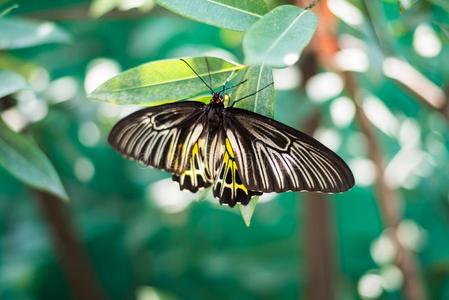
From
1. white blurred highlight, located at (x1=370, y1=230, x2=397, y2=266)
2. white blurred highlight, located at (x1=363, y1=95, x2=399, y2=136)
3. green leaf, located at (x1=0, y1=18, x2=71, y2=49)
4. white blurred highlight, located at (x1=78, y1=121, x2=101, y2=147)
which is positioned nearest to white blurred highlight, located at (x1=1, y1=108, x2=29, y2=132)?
white blurred highlight, located at (x1=78, y1=121, x2=101, y2=147)

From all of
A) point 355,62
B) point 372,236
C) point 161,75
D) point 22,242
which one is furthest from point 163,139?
point 22,242

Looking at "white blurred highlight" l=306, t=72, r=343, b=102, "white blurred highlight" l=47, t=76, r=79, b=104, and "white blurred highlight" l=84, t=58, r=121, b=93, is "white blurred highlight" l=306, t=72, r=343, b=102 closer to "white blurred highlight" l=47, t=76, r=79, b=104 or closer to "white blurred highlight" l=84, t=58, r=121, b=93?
"white blurred highlight" l=84, t=58, r=121, b=93

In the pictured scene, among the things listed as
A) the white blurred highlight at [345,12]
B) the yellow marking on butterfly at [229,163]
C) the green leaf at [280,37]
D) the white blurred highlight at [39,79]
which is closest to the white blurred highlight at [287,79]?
the white blurred highlight at [345,12]

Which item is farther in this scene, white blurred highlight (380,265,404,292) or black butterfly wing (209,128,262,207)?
white blurred highlight (380,265,404,292)

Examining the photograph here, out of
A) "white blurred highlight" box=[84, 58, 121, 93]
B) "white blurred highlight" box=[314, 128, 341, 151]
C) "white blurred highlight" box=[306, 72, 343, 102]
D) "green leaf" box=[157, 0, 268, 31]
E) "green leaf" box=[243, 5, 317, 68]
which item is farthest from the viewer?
"white blurred highlight" box=[84, 58, 121, 93]

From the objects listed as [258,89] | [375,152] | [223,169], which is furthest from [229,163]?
[375,152]

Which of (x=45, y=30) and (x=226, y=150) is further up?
(x=45, y=30)

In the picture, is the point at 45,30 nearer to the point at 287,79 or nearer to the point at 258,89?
the point at 258,89
